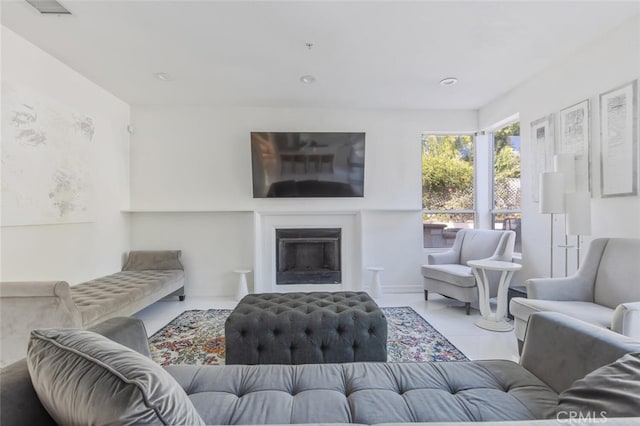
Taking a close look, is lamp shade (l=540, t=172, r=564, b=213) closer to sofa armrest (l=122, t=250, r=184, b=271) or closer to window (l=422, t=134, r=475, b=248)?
window (l=422, t=134, r=475, b=248)

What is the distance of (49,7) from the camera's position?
2.18 m

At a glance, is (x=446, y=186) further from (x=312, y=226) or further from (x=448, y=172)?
(x=312, y=226)

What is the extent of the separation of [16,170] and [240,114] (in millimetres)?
2506

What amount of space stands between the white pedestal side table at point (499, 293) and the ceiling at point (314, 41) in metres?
1.99

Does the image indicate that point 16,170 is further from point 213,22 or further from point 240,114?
point 240,114

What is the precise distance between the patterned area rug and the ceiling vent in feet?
8.69

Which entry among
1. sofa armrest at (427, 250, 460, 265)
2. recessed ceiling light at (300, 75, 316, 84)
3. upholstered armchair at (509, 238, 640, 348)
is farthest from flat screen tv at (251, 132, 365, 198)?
upholstered armchair at (509, 238, 640, 348)

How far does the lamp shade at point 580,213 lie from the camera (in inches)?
98.8

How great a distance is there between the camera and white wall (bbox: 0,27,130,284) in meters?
2.50

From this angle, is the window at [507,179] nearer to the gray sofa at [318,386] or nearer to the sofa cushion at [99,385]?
the gray sofa at [318,386]

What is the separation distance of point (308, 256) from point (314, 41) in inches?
110

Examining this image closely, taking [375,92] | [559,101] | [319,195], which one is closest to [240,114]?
[319,195]

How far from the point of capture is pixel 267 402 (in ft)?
3.76

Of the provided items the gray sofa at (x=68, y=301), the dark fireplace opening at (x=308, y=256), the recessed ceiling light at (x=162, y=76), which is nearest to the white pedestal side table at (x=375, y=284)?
the dark fireplace opening at (x=308, y=256)
